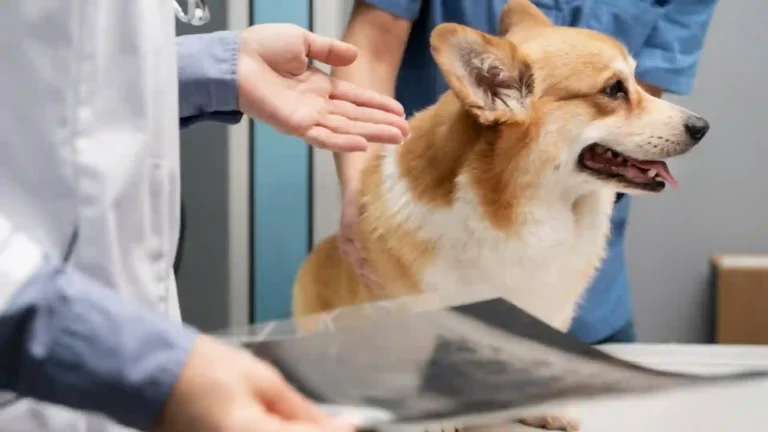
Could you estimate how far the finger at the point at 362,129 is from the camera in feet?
1.70

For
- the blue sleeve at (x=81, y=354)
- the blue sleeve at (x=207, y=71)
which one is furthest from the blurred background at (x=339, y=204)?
the blue sleeve at (x=81, y=354)

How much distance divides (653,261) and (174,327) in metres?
0.84

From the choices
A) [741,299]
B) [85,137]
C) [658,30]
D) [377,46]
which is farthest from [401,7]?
[741,299]

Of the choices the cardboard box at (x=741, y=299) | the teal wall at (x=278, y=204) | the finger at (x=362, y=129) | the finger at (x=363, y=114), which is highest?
the finger at (x=363, y=114)

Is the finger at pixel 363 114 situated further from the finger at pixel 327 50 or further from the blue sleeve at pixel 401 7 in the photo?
the blue sleeve at pixel 401 7

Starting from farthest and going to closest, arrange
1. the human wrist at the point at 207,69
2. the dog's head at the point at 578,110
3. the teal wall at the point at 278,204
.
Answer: the teal wall at the point at 278,204 < the dog's head at the point at 578,110 < the human wrist at the point at 207,69

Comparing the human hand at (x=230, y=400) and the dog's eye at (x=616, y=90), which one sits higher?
the dog's eye at (x=616, y=90)

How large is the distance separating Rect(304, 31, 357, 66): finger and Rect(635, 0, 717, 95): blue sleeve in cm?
29

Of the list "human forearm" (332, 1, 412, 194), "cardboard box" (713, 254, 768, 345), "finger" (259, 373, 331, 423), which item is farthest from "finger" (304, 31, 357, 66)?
"cardboard box" (713, 254, 768, 345)

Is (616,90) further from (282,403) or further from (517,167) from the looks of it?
(282,403)

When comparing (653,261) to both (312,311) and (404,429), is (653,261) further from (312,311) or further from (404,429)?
(404,429)

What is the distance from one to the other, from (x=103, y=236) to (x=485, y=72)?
34 cm

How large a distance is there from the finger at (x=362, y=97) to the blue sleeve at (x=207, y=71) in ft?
0.28

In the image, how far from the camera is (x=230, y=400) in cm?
25
